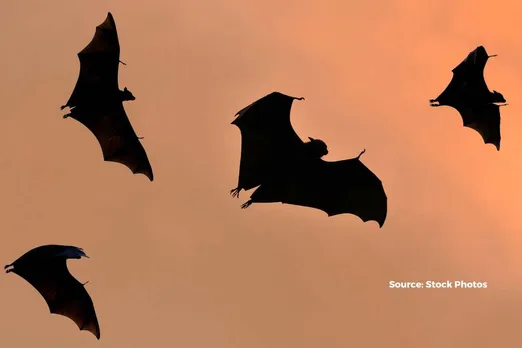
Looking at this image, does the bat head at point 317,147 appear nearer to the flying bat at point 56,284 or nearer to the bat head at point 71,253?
the bat head at point 71,253

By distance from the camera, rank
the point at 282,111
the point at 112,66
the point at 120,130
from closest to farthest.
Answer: the point at 282,111, the point at 112,66, the point at 120,130

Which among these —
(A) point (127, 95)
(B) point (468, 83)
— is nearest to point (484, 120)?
(B) point (468, 83)

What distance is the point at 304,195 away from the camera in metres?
31.6

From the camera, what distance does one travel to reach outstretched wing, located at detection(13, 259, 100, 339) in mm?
32031

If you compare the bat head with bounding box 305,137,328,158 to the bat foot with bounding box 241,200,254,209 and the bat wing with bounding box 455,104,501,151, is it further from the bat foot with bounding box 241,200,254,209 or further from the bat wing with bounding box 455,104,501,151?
the bat wing with bounding box 455,104,501,151

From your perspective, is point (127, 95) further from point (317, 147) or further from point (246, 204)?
point (317, 147)

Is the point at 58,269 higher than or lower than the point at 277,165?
lower

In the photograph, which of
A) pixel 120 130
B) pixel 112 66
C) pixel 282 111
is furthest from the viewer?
pixel 120 130

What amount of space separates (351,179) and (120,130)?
950cm

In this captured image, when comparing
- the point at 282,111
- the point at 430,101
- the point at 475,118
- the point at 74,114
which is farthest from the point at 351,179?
the point at 74,114

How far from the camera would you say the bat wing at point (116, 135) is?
33.2m

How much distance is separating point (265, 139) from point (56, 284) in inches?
396

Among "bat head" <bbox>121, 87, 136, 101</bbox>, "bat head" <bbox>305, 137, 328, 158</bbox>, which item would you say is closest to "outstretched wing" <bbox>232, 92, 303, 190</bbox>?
"bat head" <bbox>305, 137, 328, 158</bbox>

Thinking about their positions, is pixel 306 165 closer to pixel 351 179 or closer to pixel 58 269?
pixel 351 179
